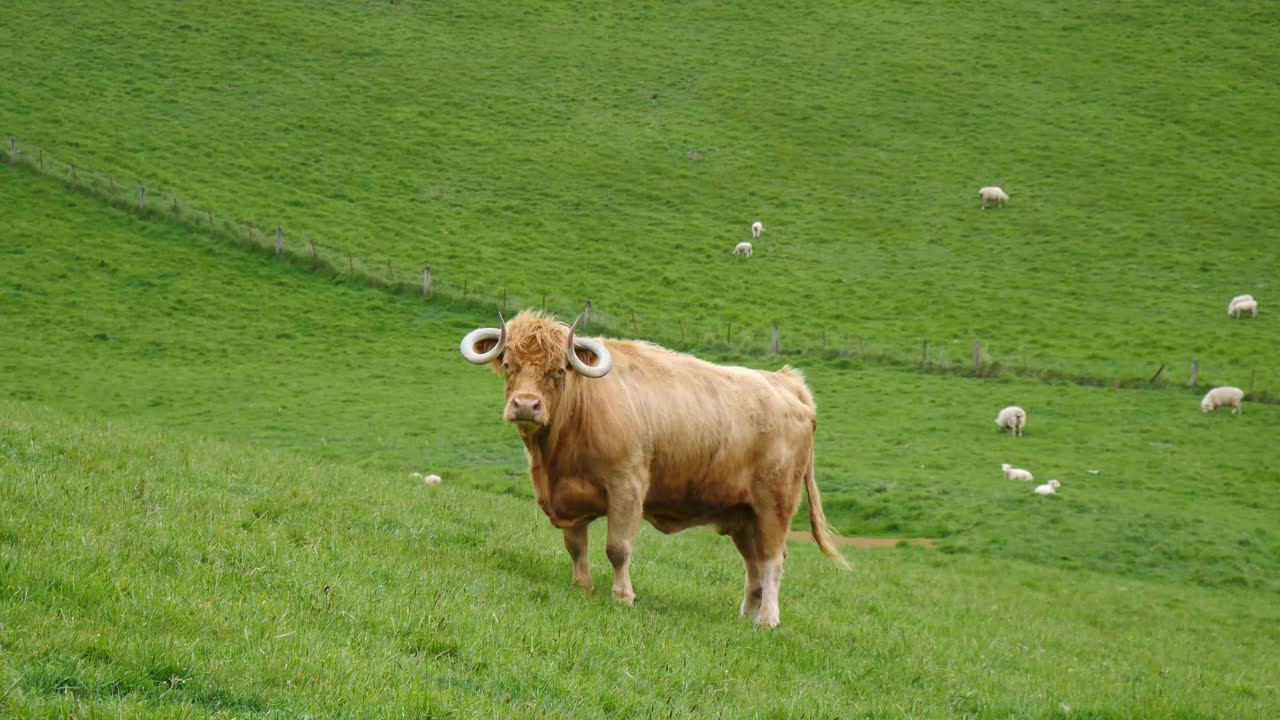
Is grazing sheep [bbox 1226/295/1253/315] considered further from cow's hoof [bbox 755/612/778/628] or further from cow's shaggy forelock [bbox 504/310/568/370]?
cow's shaggy forelock [bbox 504/310/568/370]

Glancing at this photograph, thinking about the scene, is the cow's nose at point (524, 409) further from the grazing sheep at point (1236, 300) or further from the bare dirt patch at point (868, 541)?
the grazing sheep at point (1236, 300)

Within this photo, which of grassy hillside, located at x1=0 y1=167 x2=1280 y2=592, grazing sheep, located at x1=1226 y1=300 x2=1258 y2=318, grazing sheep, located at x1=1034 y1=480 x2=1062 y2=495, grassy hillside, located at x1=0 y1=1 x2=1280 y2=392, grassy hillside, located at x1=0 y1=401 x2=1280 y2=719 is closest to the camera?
grassy hillside, located at x1=0 y1=401 x2=1280 y2=719

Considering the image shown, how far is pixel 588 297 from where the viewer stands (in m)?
51.1

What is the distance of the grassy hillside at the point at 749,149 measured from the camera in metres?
52.6

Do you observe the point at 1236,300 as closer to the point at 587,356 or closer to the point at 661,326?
the point at 661,326

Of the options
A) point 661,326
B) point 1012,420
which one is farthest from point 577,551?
point 661,326

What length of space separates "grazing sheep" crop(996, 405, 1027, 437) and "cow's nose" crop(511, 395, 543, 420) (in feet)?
89.6

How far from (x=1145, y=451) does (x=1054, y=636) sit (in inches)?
756

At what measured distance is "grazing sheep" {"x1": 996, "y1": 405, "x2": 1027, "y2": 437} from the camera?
3578 cm

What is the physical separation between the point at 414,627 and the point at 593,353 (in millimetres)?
4247

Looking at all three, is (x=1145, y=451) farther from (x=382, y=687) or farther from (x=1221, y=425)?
(x=382, y=687)

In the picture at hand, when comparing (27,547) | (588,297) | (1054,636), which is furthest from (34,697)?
(588,297)

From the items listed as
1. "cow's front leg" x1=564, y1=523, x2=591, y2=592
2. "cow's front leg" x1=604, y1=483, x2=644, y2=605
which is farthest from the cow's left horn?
"cow's front leg" x1=564, y1=523, x2=591, y2=592

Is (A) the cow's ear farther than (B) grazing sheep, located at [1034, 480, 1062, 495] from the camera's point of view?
No
